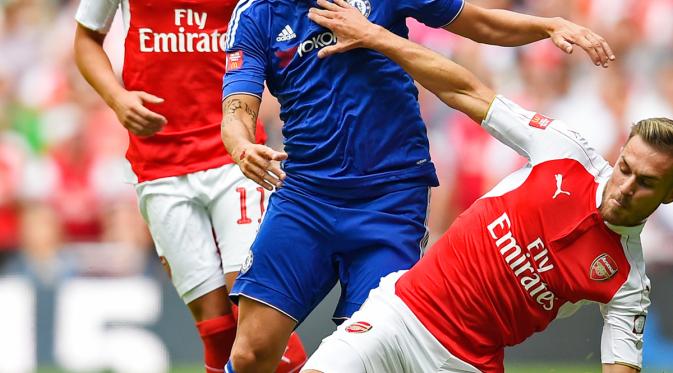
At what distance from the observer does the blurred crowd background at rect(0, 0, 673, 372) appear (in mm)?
10219

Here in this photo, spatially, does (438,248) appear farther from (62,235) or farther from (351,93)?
(62,235)

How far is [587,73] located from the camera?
11414 mm

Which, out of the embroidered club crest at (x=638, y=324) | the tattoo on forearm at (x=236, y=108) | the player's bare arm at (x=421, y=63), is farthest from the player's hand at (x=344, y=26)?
the embroidered club crest at (x=638, y=324)

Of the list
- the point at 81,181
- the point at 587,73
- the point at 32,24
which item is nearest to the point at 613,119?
the point at 587,73

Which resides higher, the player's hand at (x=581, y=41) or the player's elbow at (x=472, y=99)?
the player's hand at (x=581, y=41)

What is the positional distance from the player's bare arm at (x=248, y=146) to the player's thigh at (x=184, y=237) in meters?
0.99

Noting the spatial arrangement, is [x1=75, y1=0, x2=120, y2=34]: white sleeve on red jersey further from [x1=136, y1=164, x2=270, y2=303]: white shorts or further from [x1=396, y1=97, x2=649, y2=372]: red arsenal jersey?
[x1=396, y1=97, x2=649, y2=372]: red arsenal jersey

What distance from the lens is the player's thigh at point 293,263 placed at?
5770 mm

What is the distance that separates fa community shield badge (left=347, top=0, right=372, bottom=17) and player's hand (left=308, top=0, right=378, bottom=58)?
0.21ft

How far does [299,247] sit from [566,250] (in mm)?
1185

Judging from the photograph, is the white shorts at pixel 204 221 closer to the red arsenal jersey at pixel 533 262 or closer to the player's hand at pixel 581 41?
the red arsenal jersey at pixel 533 262

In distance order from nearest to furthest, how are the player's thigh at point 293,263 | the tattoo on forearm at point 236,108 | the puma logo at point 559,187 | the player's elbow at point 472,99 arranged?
the puma logo at point 559,187, the player's elbow at point 472,99, the tattoo on forearm at point 236,108, the player's thigh at point 293,263

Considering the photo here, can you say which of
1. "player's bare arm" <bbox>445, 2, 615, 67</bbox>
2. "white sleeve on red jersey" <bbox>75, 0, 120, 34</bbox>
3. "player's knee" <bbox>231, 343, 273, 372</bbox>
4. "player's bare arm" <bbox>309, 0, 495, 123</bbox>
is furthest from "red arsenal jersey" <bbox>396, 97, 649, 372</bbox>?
"white sleeve on red jersey" <bbox>75, 0, 120, 34</bbox>

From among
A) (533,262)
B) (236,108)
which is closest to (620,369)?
(533,262)
